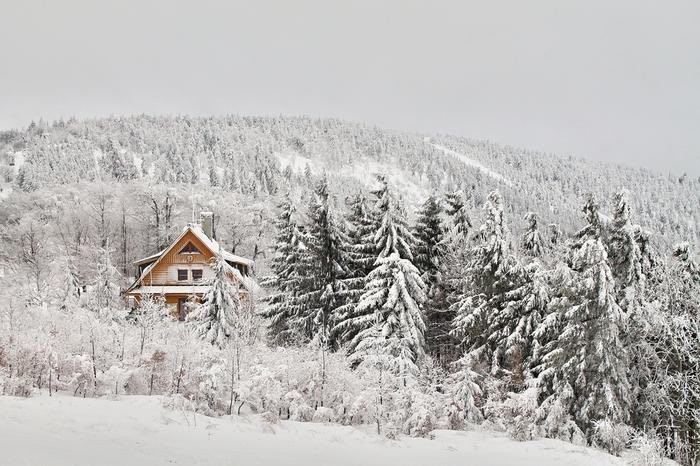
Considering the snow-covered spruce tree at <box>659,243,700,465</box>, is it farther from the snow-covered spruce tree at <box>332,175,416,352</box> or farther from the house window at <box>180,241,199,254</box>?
the house window at <box>180,241,199,254</box>

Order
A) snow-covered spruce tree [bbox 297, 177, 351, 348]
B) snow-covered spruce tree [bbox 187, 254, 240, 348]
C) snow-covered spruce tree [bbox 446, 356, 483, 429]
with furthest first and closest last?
snow-covered spruce tree [bbox 297, 177, 351, 348]
snow-covered spruce tree [bbox 187, 254, 240, 348]
snow-covered spruce tree [bbox 446, 356, 483, 429]

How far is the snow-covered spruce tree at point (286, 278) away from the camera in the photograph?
30.4 metres

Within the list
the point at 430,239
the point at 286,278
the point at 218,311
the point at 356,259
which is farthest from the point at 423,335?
the point at 218,311

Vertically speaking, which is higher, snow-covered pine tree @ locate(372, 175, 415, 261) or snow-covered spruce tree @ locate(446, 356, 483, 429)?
snow-covered pine tree @ locate(372, 175, 415, 261)

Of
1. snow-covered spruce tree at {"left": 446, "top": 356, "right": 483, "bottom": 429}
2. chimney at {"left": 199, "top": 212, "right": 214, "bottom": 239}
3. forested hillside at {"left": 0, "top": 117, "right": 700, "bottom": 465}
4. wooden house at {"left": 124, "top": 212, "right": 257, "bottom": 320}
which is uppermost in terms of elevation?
chimney at {"left": 199, "top": 212, "right": 214, "bottom": 239}

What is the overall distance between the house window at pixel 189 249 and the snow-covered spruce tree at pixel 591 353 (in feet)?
97.7

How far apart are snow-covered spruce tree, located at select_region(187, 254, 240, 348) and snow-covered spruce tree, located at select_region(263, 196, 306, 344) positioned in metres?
3.42

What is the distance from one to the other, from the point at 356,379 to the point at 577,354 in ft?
32.4

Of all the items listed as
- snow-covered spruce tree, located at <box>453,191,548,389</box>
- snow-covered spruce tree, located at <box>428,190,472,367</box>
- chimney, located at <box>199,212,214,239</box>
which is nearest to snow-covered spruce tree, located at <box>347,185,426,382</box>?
snow-covered spruce tree, located at <box>453,191,548,389</box>

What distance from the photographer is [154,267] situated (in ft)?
142

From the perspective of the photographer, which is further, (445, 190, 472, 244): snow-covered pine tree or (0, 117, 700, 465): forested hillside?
(445, 190, 472, 244): snow-covered pine tree

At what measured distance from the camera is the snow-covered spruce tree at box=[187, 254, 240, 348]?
26.6 metres

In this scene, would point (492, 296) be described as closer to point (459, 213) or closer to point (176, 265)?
point (459, 213)

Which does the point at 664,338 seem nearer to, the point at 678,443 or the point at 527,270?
the point at 678,443
